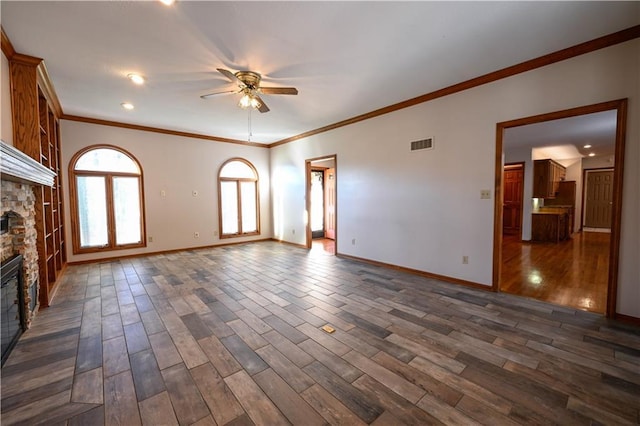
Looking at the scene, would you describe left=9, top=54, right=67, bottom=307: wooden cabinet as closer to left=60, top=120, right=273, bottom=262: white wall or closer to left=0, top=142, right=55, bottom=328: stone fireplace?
left=0, top=142, right=55, bottom=328: stone fireplace

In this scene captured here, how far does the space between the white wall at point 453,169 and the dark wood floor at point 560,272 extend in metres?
0.52

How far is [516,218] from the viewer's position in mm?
8336

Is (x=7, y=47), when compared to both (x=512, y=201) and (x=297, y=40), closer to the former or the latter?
(x=297, y=40)

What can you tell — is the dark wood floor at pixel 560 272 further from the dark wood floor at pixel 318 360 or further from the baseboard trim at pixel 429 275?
the dark wood floor at pixel 318 360

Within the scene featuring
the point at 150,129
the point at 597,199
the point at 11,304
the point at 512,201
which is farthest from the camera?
the point at 597,199

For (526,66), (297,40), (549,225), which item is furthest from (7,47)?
(549,225)

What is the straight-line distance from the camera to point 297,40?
2594 mm

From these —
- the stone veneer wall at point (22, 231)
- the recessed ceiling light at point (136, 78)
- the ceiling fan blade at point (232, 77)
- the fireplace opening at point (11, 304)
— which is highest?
the recessed ceiling light at point (136, 78)

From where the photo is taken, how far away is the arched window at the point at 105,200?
200 inches

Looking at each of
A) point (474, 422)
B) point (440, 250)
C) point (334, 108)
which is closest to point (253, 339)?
point (474, 422)

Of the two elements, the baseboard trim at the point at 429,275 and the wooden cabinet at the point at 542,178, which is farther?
the wooden cabinet at the point at 542,178

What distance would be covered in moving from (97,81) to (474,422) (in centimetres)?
514

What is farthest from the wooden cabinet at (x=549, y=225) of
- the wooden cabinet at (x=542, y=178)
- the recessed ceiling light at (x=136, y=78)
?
the recessed ceiling light at (x=136, y=78)

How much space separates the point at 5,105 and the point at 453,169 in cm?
513
